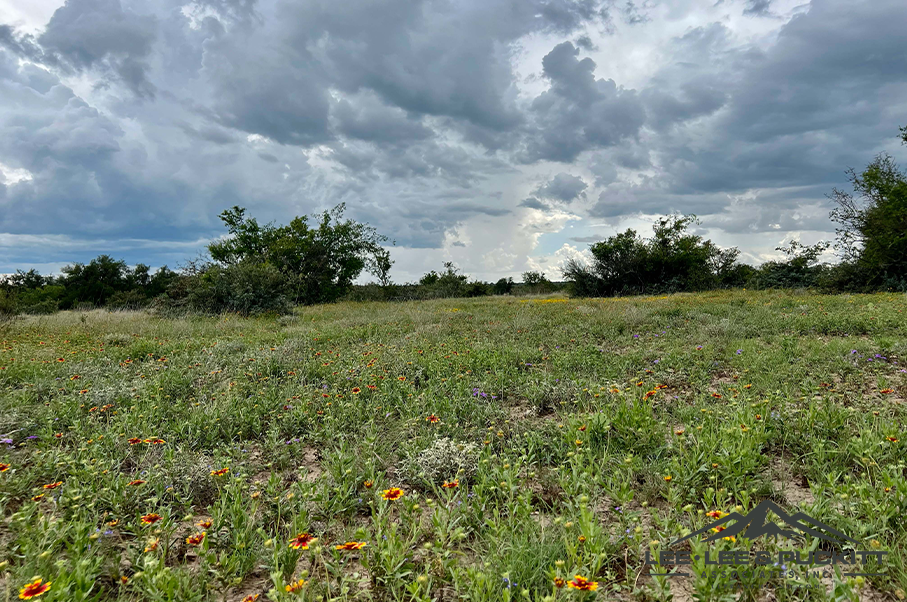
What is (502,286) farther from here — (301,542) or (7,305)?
(301,542)

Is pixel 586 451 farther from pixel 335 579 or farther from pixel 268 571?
pixel 268 571

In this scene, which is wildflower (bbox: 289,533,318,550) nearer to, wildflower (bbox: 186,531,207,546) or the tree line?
wildflower (bbox: 186,531,207,546)

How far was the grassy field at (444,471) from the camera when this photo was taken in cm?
211

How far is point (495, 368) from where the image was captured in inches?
230

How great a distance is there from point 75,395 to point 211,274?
16.5m

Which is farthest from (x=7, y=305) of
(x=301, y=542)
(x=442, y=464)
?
(x=301, y=542)

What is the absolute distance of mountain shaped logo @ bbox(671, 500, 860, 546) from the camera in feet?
7.22

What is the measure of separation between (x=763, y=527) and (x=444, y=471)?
1.95 metres

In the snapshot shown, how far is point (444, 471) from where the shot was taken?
3.21 metres

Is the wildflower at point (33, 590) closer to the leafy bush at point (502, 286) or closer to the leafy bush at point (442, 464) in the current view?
the leafy bush at point (442, 464)

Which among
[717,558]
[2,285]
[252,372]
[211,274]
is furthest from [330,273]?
[717,558]

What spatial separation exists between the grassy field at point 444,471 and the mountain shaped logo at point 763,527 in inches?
2.3

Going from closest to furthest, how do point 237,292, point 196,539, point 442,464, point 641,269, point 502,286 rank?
point 196,539, point 442,464, point 237,292, point 641,269, point 502,286

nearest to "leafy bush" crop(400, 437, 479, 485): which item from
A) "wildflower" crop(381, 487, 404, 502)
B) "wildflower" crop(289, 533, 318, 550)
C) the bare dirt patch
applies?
"wildflower" crop(381, 487, 404, 502)
